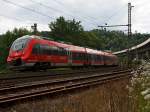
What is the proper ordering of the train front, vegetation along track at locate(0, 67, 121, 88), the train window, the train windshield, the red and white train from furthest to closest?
the train windshield < the train window < the red and white train < the train front < vegetation along track at locate(0, 67, 121, 88)

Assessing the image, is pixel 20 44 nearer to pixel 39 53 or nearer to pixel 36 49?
pixel 36 49

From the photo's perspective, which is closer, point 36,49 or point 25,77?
point 25,77

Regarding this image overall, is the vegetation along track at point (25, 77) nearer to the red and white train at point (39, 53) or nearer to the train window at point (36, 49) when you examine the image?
the red and white train at point (39, 53)

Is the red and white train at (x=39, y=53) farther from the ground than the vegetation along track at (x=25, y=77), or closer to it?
farther from the ground

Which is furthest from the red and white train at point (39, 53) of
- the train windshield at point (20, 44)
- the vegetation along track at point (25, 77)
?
the vegetation along track at point (25, 77)

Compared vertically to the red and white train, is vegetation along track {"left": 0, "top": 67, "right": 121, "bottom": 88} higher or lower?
lower

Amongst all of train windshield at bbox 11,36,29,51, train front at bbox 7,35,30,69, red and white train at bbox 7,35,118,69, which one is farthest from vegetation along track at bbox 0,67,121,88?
train windshield at bbox 11,36,29,51

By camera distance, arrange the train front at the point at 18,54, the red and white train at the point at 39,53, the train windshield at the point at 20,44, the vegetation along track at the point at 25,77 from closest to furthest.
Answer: the vegetation along track at the point at 25,77, the train front at the point at 18,54, the red and white train at the point at 39,53, the train windshield at the point at 20,44

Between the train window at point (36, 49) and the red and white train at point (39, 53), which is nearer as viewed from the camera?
the red and white train at point (39, 53)

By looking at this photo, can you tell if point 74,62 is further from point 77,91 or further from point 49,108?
point 49,108

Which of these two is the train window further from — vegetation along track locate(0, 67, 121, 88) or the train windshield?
vegetation along track locate(0, 67, 121, 88)

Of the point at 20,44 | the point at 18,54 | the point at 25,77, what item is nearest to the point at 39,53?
the point at 18,54

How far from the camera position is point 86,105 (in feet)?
29.8

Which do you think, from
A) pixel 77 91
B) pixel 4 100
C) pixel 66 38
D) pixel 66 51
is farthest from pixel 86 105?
pixel 66 38
